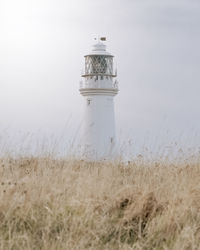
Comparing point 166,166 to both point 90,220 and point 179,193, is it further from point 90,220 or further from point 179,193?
point 90,220

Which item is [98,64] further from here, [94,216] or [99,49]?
[94,216]

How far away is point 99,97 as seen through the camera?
2303 cm

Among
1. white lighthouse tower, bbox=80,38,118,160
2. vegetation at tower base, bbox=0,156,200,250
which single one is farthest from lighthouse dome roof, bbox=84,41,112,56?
vegetation at tower base, bbox=0,156,200,250

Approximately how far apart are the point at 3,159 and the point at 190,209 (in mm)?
3105

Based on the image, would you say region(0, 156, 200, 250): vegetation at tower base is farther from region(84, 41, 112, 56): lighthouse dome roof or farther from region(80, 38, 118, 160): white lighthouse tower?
region(84, 41, 112, 56): lighthouse dome roof

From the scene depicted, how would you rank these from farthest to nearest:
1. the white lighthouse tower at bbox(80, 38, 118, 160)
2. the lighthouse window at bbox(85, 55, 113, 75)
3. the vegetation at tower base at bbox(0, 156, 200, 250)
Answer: the lighthouse window at bbox(85, 55, 113, 75), the white lighthouse tower at bbox(80, 38, 118, 160), the vegetation at tower base at bbox(0, 156, 200, 250)

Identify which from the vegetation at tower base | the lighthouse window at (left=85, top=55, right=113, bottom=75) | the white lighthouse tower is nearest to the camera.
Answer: the vegetation at tower base

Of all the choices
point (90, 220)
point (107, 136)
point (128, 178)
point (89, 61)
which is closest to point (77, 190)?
point (90, 220)

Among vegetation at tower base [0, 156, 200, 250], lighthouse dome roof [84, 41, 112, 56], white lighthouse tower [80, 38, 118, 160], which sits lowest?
vegetation at tower base [0, 156, 200, 250]

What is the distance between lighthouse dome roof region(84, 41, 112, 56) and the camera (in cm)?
2391

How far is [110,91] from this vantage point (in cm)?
2342

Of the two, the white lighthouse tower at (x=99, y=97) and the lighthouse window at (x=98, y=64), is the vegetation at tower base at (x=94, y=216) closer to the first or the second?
the white lighthouse tower at (x=99, y=97)

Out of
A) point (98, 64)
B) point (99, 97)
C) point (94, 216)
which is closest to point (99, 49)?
point (98, 64)

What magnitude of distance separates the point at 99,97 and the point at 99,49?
8.90ft
